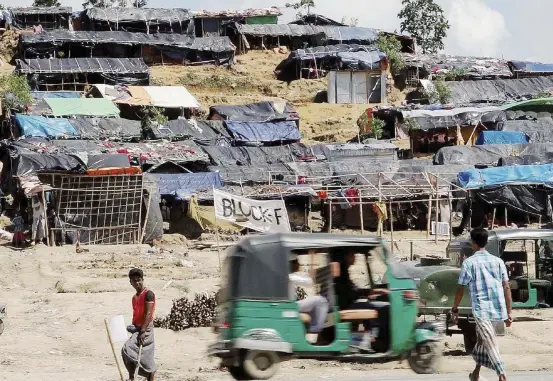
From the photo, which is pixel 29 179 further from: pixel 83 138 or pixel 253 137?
pixel 253 137

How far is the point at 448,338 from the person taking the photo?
14.5 meters

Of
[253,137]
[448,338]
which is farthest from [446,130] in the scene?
[448,338]

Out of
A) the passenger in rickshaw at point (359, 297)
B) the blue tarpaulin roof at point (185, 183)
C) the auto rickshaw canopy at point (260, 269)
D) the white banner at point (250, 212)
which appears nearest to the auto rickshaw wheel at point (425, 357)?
the passenger in rickshaw at point (359, 297)

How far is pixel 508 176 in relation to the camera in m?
31.9

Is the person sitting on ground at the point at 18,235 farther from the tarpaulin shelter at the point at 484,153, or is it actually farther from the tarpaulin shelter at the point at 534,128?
the tarpaulin shelter at the point at 534,128

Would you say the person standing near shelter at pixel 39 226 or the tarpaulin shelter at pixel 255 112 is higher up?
the tarpaulin shelter at pixel 255 112

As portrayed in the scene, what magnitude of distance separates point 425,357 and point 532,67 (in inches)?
1774

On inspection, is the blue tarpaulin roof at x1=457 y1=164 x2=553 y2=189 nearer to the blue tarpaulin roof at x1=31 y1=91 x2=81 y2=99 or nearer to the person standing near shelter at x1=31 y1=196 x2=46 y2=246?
the person standing near shelter at x1=31 y1=196 x2=46 y2=246

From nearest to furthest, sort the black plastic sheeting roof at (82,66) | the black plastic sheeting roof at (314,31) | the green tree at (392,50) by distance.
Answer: the black plastic sheeting roof at (82,66)
the green tree at (392,50)
the black plastic sheeting roof at (314,31)

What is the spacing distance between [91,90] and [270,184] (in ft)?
44.8

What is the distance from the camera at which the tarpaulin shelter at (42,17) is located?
5306 cm

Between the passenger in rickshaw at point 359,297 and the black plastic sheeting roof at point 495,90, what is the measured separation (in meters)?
37.2

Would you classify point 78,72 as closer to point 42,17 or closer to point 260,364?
point 42,17

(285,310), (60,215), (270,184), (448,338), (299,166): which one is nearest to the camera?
(285,310)
